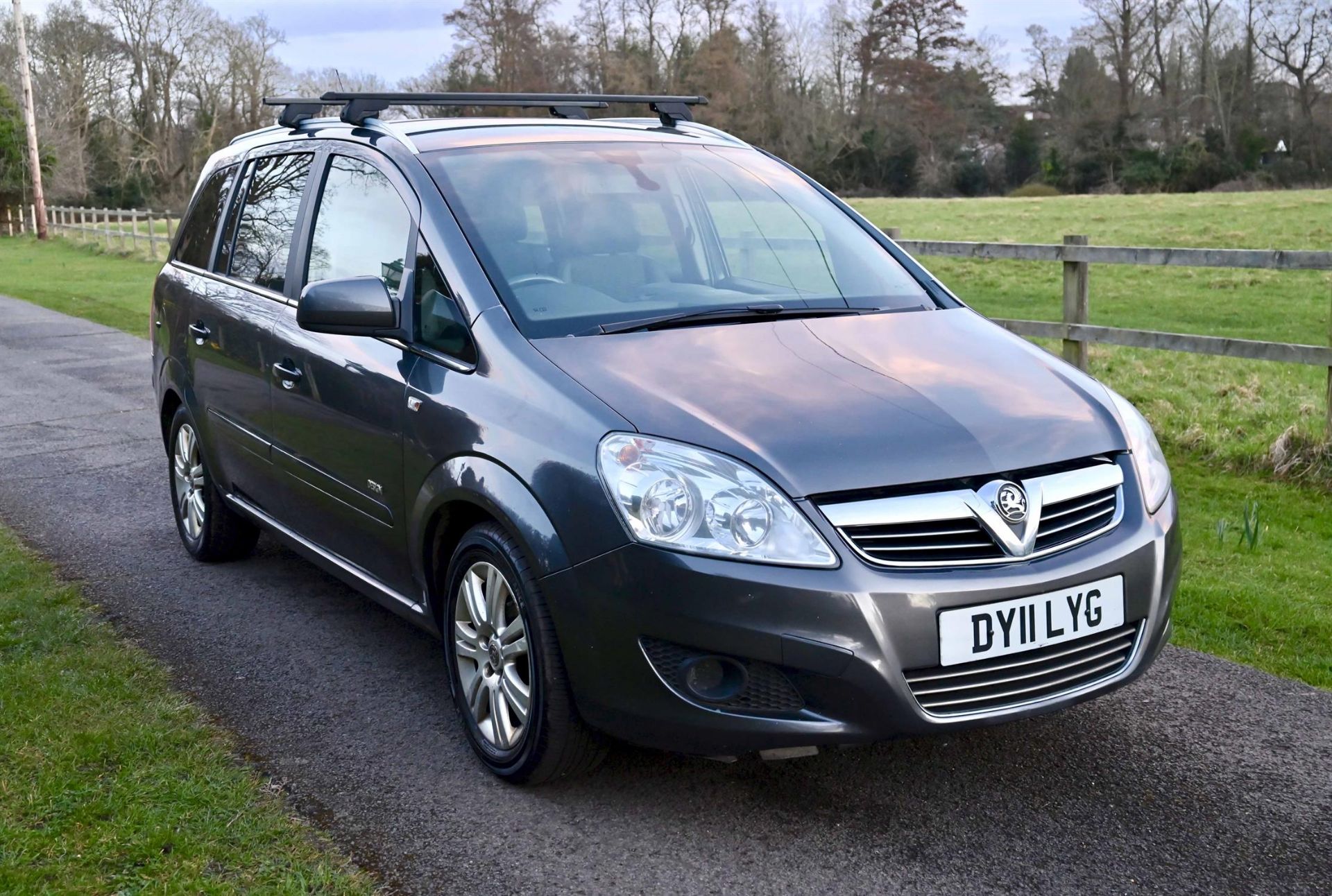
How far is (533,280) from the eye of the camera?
3.85 m

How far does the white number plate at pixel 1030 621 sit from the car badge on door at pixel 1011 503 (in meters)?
0.19

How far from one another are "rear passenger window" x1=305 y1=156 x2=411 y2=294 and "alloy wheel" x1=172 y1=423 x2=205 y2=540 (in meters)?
1.49

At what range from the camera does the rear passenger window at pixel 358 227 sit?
4.15 metres

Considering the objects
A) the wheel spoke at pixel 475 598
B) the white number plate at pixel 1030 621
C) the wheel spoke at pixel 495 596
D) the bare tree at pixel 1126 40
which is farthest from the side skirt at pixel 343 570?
the bare tree at pixel 1126 40

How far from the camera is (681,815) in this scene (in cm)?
342

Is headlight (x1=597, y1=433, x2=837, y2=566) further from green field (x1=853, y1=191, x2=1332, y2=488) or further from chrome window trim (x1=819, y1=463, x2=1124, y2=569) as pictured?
green field (x1=853, y1=191, x2=1332, y2=488)

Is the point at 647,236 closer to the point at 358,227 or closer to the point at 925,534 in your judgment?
the point at 358,227

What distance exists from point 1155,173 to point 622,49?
3256 centimetres

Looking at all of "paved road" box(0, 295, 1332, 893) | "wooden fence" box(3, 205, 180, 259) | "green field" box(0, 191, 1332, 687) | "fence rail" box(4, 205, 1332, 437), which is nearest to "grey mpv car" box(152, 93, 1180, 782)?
"paved road" box(0, 295, 1332, 893)

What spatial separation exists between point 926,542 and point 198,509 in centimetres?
379

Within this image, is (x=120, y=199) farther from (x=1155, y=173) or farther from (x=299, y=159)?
(x=299, y=159)

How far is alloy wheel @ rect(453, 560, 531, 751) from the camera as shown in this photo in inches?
138

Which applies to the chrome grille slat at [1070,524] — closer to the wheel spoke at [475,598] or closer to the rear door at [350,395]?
the wheel spoke at [475,598]

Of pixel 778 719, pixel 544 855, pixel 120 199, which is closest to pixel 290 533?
pixel 544 855
